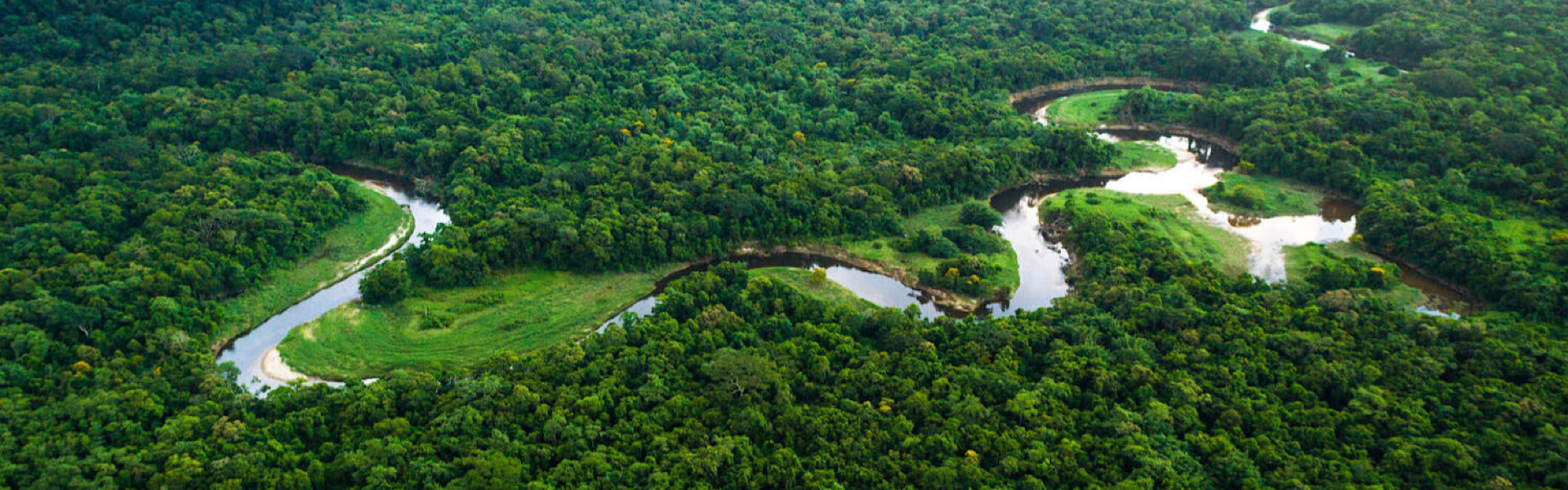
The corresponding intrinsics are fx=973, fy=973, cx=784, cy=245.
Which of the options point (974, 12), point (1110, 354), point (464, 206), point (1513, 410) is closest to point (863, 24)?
point (974, 12)

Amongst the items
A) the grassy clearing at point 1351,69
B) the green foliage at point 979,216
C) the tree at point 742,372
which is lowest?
the green foliage at point 979,216

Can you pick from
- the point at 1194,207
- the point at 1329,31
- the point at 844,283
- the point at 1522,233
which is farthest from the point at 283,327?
the point at 1329,31

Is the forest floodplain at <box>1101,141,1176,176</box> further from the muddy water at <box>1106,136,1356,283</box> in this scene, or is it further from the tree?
the tree

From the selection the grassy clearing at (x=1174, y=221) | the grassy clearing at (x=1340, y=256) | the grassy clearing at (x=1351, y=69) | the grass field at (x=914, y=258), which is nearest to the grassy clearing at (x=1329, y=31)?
the grassy clearing at (x=1351, y=69)

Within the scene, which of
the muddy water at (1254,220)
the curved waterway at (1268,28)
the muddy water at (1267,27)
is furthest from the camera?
the muddy water at (1267,27)

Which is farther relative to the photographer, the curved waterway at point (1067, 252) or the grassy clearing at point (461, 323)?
the curved waterway at point (1067, 252)

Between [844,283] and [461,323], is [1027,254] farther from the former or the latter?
[461,323]

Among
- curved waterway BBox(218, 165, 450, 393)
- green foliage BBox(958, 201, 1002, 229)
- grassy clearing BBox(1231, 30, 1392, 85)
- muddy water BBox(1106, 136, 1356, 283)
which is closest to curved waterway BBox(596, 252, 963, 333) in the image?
green foliage BBox(958, 201, 1002, 229)

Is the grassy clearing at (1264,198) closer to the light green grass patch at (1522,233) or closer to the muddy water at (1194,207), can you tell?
Answer: the muddy water at (1194,207)
